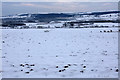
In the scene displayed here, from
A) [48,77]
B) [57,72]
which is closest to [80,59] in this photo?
[57,72]

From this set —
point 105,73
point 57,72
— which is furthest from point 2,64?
point 105,73

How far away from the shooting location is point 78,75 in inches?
350

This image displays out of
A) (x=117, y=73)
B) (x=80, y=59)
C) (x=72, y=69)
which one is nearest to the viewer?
(x=117, y=73)

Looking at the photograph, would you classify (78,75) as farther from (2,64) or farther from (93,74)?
(2,64)

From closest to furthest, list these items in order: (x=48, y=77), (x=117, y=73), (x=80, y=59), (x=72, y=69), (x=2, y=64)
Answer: (x=48, y=77), (x=117, y=73), (x=72, y=69), (x=2, y=64), (x=80, y=59)

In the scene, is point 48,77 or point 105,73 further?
point 105,73

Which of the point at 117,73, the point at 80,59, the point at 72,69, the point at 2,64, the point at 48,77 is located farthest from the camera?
the point at 80,59

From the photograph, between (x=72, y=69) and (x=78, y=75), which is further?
(x=72, y=69)

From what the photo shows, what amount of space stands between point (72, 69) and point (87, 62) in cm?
173

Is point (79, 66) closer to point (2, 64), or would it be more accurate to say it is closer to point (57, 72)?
point (57, 72)

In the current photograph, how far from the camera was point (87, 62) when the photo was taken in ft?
37.5

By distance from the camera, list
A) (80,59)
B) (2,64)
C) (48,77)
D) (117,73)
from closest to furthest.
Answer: (48,77) → (117,73) → (2,64) → (80,59)

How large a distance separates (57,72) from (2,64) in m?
3.24

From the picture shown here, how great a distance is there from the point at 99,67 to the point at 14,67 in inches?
157
